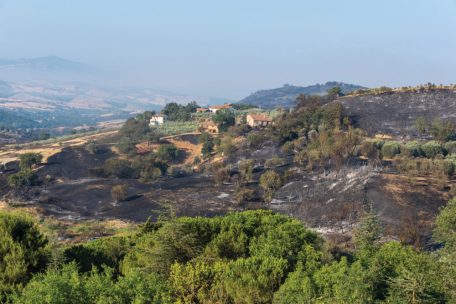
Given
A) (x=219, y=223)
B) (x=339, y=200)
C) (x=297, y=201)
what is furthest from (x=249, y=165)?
(x=219, y=223)

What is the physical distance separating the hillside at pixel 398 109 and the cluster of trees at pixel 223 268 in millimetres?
41284

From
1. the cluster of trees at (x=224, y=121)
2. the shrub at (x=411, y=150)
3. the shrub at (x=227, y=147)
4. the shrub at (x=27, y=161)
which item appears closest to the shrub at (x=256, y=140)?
the shrub at (x=227, y=147)

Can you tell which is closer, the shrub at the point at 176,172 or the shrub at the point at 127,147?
the shrub at the point at 176,172

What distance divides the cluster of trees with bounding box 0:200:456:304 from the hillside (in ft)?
135

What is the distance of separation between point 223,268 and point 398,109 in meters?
57.7

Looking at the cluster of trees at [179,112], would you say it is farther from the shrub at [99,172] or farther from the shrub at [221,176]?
the shrub at [221,176]

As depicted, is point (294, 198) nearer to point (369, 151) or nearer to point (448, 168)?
point (369, 151)

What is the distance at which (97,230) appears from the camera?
1368 inches

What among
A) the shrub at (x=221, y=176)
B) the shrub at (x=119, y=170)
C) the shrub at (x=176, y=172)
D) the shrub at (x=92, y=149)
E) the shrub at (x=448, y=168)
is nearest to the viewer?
the shrub at (x=448, y=168)

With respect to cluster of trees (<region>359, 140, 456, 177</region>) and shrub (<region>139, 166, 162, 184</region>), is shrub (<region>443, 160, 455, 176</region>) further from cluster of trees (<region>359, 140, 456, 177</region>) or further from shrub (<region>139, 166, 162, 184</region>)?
shrub (<region>139, 166, 162, 184</region>)

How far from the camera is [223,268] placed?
51.4 feet

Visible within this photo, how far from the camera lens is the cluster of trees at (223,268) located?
12531 mm

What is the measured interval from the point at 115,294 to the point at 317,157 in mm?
38805

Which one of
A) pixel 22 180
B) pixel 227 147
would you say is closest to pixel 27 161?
pixel 22 180
